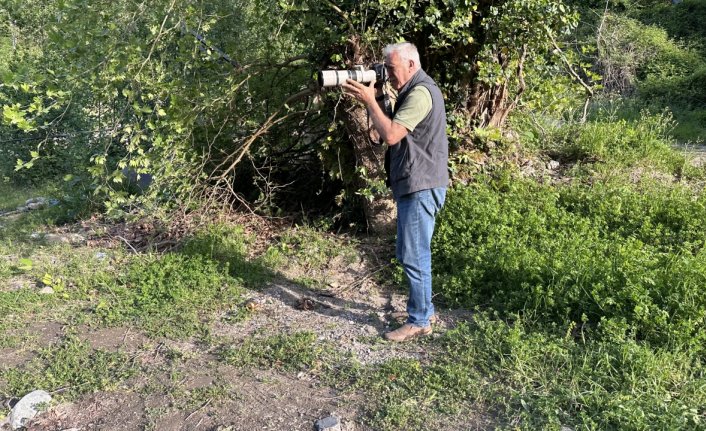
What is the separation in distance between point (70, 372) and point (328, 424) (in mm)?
1740

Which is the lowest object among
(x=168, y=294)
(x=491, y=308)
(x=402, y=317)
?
(x=168, y=294)

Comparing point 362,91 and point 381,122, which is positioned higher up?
point 362,91

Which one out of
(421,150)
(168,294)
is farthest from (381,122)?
(168,294)

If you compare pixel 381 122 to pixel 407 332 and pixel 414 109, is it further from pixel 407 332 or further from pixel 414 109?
pixel 407 332

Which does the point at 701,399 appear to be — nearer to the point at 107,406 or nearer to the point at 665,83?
the point at 107,406

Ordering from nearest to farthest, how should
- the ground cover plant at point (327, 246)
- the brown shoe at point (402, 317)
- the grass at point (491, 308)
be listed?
the grass at point (491, 308)
the ground cover plant at point (327, 246)
the brown shoe at point (402, 317)

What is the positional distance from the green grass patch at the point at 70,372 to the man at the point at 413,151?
1.79 m

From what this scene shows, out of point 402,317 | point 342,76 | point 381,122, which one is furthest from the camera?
point 402,317

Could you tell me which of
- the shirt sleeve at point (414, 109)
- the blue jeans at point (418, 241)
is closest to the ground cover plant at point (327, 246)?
the blue jeans at point (418, 241)

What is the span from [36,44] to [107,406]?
8.69 metres

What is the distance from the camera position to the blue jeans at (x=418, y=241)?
3.76 meters

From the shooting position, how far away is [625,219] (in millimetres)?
5230

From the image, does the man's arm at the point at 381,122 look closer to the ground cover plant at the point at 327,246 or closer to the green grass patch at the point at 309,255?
the ground cover plant at the point at 327,246

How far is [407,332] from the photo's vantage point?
3.90m
